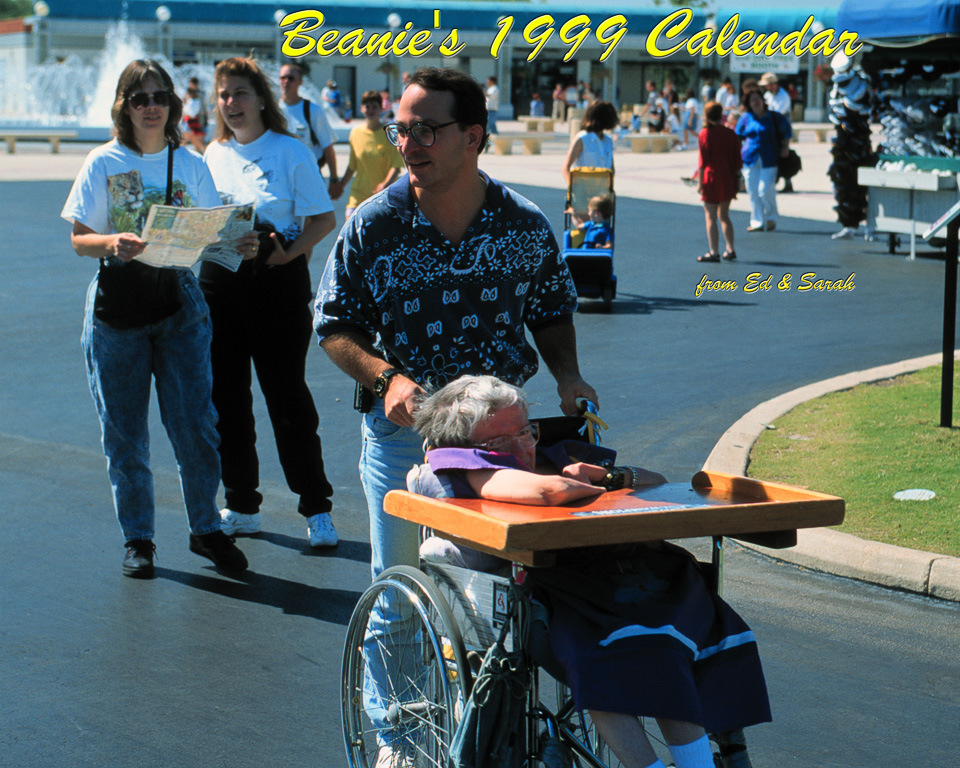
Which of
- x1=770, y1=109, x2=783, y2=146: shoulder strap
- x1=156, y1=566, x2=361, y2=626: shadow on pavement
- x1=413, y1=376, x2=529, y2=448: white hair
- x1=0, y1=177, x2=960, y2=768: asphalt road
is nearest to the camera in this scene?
x1=413, y1=376, x2=529, y2=448: white hair

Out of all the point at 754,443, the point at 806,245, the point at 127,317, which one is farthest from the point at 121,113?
the point at 806,245

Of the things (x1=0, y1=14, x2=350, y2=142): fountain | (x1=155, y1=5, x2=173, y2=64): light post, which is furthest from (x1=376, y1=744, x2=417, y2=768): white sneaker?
(x1=155, y1=5, x2=173, y2=64): light post

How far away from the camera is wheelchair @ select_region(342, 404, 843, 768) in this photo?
286 centimetres

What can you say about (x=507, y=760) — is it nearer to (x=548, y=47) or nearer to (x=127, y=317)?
(x=127, y=317)

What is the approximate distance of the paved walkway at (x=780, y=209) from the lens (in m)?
5.21

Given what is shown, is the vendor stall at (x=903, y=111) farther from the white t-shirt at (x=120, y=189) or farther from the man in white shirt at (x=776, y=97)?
the white t-shirt at (x=120, y=189)

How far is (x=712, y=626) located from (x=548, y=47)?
58.8 m

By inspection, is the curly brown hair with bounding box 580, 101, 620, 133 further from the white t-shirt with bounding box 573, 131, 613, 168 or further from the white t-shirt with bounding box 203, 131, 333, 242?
the white t-shirt with bounding box 203, 131, 333, 242

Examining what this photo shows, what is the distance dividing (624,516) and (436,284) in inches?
38.2

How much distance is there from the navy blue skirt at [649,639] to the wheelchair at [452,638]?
10 centimetres

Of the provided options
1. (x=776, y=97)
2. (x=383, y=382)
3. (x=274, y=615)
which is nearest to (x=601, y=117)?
(x=274, y=615)

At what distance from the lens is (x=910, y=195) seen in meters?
15.4

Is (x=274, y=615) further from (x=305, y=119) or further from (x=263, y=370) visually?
(x=305, y=119)

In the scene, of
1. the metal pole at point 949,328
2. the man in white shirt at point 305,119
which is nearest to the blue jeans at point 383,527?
the metal pole at point 949,328
